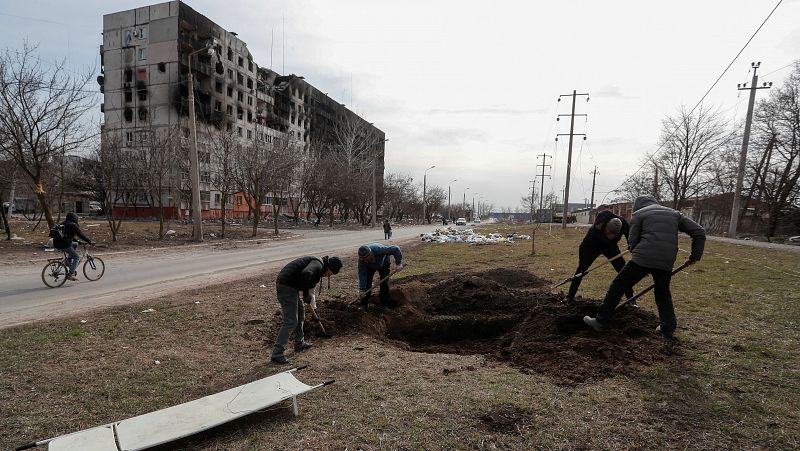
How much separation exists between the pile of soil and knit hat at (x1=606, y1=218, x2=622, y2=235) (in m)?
1.19

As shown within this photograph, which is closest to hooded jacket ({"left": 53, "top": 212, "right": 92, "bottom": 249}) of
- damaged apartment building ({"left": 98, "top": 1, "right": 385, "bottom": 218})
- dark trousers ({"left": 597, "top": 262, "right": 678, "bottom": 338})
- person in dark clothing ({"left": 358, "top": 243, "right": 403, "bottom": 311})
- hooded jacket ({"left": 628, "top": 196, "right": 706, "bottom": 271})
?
person in dark clothing ({"left": 358, "top": 243, "right": 403, "bottom": 311})

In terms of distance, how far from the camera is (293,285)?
4.64m

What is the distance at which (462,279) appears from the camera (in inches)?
Answer: 313

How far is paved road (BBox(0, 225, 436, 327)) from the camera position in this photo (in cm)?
723

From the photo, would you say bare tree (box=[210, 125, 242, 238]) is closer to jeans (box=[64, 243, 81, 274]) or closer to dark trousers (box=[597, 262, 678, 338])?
jeans (box=[64, 243, 81, 274])

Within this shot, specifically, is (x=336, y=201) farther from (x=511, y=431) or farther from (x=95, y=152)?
(x=511, y=431)

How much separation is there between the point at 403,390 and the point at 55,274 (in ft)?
32.3

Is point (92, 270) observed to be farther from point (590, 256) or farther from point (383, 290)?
point (590, 256)

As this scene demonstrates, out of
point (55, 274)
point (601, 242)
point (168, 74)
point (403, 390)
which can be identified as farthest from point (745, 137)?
point (168, 74)

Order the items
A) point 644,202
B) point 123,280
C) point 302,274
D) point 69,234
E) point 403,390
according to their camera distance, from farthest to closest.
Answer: point 123,280 → point 69,234 → point 644,202 → point 302,274 → point 403,390

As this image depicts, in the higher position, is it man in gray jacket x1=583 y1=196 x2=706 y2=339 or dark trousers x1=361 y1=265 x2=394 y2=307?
man in gray jacket x1=583 y1=196 x2=706 y2=339

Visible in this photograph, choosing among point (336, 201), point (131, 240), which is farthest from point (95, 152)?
point (336, 201)

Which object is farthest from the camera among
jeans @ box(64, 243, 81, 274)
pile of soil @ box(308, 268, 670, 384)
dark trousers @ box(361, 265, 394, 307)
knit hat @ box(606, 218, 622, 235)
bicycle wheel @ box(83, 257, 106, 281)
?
bicycle wheel @ box(83, 257, 106, 281)

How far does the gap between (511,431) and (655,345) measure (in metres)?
2.59
